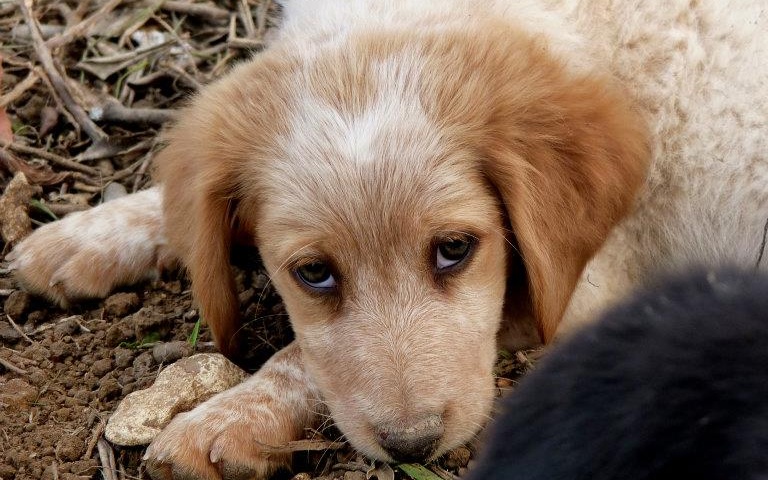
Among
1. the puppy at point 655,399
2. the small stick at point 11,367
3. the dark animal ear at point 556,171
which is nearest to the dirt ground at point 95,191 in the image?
the small stick at point 11,367

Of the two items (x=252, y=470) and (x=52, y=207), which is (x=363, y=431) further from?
(x=52, y=207)

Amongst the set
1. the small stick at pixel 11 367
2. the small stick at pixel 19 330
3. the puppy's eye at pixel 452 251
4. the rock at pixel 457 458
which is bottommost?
the small stick at pixel 19 330

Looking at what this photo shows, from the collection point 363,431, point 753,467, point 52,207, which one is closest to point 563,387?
point 753,467

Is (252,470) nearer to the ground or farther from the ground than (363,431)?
nearer to the ground

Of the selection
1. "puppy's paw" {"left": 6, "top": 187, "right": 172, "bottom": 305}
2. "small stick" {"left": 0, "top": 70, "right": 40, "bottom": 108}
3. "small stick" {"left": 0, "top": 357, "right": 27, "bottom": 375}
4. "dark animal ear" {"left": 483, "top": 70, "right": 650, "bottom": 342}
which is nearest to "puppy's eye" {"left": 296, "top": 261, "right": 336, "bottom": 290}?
"dark animal ear" {"left": 483, "top": 70, "right": 650, "bottom": 342}

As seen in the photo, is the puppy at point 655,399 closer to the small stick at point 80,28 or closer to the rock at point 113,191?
the rock at point 113,191

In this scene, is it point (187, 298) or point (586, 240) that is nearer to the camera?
point (586, 240)
